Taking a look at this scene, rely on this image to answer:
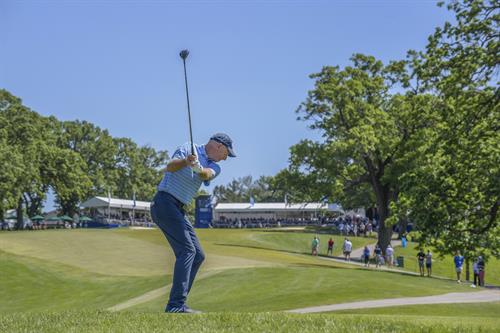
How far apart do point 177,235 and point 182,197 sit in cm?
51

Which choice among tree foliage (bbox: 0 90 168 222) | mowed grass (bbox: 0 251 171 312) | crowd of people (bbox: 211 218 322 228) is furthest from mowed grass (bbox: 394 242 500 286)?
tree foliage (bbox: 0 90 168 222)

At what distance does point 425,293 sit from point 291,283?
237 inches

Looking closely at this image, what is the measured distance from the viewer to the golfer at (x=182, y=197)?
8.52 meters

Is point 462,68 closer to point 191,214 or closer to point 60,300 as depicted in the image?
point 60,300

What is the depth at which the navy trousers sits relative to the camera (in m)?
8.55

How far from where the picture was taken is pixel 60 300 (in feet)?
97.8

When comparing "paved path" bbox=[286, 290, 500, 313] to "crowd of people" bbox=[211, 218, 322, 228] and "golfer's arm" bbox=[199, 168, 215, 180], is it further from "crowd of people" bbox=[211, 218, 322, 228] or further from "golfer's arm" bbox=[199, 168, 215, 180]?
"crowd of people" bbox=[211, 218, 322, 228]

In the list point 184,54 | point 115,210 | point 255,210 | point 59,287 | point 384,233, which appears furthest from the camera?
point 255,210

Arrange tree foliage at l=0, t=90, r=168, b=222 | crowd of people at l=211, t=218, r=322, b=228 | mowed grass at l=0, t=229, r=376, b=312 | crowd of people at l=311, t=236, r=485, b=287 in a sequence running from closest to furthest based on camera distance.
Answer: mowed grass at l=0, t=229, r=376, b=312
crowd of people at l=311, t=236, r=485, b=287
tree foliage at l=0, t=90, r=168, b=222
crowd of people at l=211, t=218, r=322, b=228

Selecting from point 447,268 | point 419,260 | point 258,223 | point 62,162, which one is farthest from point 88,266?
point 258,223

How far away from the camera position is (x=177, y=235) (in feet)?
28.3

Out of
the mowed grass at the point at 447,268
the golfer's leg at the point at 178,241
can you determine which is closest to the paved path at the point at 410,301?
the golfer's leg at the point at 178,241

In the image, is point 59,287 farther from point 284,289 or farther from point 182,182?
point 182,182

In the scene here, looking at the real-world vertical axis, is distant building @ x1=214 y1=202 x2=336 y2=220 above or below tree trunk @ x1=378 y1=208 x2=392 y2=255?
above
